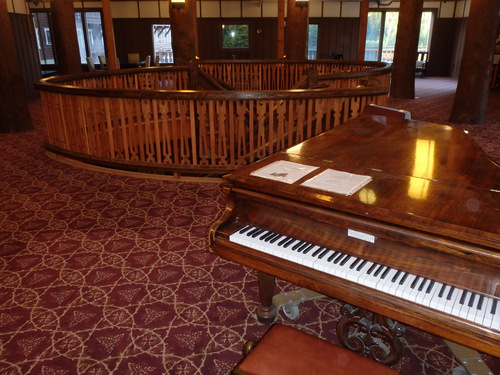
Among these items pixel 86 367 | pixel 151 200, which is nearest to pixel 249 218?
pixel 86 367

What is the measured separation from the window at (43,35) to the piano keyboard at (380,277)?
17.1 meters

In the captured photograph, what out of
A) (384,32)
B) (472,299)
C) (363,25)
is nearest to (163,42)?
(363,25)

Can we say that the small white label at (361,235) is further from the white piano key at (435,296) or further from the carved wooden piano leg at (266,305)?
the carved wooden piano leg at (266,305)

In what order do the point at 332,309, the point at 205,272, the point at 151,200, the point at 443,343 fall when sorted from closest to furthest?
the point at 443,343 < the point at 332,309 < the point at 205,272 < the point at 151,200

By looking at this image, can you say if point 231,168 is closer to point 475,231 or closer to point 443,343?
point 443,343

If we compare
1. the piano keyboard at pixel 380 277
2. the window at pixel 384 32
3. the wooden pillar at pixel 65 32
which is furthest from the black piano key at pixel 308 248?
the window at pixel 384 32

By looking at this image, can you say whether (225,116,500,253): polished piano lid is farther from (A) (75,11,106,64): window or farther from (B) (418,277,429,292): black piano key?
(A) (75,11,106,64): window

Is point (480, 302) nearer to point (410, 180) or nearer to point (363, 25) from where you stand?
point (410, 180)

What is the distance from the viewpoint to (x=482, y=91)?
860 cm

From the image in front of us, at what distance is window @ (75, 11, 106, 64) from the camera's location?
1736cm

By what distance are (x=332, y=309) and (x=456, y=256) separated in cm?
139

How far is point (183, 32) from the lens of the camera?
1002cm

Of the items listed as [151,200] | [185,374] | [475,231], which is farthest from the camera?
[151,200]

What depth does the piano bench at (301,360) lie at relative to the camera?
150 centimetres
